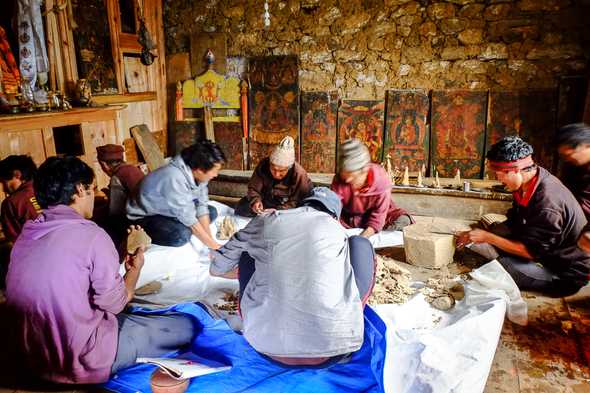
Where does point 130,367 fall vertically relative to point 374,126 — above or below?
below

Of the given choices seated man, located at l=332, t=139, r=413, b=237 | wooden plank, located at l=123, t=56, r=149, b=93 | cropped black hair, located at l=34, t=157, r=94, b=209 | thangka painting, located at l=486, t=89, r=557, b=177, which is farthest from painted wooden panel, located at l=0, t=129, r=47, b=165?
thangka painting, located at l=486, t=89, r=557, b=177

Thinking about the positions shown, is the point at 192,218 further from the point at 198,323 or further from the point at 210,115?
the point at 210,115

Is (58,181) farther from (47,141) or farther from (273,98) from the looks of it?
(273,98)

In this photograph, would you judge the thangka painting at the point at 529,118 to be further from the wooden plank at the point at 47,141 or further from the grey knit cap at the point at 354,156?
the wooden plank at the point at 47,141

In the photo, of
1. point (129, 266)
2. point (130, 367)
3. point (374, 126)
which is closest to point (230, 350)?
point (130, 367)

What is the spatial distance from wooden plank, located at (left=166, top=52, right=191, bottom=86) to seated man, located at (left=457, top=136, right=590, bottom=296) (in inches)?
203

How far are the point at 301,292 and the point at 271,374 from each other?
2.13 ft

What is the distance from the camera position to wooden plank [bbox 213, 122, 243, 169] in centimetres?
669

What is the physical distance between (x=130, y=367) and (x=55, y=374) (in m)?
0.38

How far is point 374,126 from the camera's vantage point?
20.1 ft

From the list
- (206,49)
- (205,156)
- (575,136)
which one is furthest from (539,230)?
(206,49)

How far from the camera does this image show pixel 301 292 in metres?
2.10

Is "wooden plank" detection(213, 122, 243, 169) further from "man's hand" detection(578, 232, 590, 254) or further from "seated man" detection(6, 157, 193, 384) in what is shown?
"man's hand" detection(578, 232, 590, 254)

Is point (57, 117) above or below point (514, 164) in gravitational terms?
above
